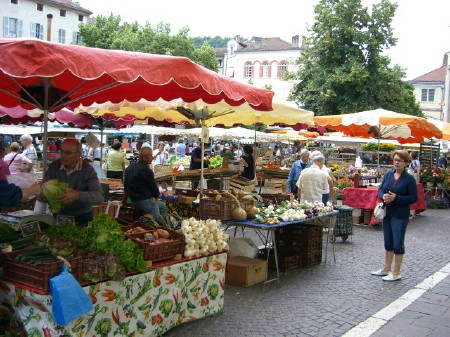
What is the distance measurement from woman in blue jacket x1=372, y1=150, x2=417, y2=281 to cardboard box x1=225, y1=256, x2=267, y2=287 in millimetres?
1908

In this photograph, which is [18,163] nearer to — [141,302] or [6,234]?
[6,234]

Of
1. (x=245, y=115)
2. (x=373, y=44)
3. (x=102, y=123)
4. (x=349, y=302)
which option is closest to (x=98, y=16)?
(x=373, y=44)

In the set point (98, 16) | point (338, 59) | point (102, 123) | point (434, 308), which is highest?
point (98, 16)

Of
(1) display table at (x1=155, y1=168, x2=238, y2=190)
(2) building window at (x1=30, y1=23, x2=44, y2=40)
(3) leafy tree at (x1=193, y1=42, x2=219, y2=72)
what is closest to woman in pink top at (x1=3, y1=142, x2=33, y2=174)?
(1) display table at (x1=155, y1=168, x2=238, y2=190)

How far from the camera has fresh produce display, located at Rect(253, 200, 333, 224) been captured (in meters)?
6.98

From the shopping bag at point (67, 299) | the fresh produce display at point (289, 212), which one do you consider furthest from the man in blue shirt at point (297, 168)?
the shopping bag at point (67, 299)

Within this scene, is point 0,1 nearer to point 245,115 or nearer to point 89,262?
point 245,115

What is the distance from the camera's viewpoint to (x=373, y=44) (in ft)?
109

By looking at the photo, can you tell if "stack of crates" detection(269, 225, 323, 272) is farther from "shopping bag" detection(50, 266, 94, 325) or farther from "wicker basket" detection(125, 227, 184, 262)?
"shopping bag" detection(50, 266, 94, 325)

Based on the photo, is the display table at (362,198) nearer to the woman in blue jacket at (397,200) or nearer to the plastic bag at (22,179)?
the woman in blue jacket at (397,200)

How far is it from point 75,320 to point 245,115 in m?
7.01

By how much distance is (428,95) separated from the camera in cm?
7138

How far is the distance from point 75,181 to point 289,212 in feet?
10.6

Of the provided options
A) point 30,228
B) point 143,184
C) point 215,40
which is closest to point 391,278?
point 143,184
